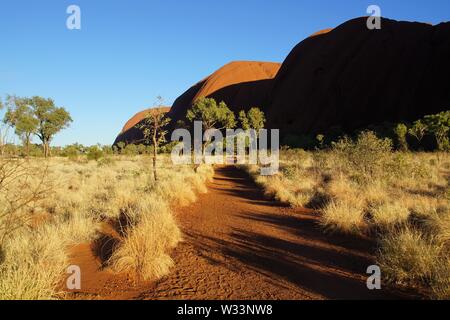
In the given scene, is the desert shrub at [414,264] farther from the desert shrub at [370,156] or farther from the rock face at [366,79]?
the rock face at [366,79]

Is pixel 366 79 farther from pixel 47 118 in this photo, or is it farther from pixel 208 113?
pixel 47 118

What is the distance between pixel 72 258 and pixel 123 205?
149 inches

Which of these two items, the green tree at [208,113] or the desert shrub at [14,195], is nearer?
the desert shrub at [14,195]

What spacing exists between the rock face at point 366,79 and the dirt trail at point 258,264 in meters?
39.8

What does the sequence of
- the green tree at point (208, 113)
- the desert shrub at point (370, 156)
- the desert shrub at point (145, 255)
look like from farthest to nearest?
1. the green tree at point (208, 113)
2. the desert shrub at point (370, 156)
3. the desert shrub at point (145, 255)

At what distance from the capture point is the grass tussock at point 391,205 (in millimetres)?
4312

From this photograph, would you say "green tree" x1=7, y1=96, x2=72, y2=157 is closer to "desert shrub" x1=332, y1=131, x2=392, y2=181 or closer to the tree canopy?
the tree canopy

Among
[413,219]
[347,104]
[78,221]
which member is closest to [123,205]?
[78,221]

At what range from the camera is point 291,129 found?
4988cm

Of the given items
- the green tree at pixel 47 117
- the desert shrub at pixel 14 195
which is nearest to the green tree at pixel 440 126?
the desert shrub at pixel 14 195

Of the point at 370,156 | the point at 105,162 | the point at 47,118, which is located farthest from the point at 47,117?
the point at 370,156

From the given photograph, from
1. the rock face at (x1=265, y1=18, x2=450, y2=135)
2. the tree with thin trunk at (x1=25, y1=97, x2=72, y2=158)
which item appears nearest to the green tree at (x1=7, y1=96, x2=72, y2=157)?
the tree with thin trunk at (x1=25, y1=97, x2=72, y2=158)

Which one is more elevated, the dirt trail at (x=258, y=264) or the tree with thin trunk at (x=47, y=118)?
the tree with thin trunk at (x=47, y=118)

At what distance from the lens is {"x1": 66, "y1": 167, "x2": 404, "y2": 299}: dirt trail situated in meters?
4.05
